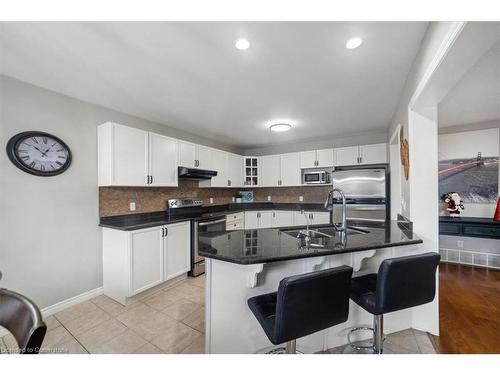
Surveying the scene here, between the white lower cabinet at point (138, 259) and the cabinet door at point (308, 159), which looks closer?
the white lower cabinet at point (138, 259)

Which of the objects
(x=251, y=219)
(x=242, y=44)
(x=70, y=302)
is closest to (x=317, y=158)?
(x=251, y=219)

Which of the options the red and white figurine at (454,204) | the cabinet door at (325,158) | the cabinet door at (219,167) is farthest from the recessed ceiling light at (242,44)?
the red and white figurine at (454,204)

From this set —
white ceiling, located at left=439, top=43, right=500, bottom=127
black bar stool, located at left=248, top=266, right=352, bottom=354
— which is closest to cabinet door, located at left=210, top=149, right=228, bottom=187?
black bar stool, located at left=248, top=266, right=352, bottom=354

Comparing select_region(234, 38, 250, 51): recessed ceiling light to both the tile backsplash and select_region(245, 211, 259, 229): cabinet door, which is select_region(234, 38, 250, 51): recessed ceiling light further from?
select_region(245, 211, 259, 229): cabinet door

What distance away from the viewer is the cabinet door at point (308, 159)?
4195 mm

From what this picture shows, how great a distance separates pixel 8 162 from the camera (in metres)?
1.89

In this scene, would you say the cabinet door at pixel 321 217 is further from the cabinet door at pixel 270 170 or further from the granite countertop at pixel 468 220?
the granite countertop at pixel 468 220

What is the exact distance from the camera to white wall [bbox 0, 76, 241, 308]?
1902mm

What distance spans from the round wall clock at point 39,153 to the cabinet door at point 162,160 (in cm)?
89

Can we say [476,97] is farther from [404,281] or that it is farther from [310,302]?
[310,302]

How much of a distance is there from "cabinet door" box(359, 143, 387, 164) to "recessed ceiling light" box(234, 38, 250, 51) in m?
3.07
